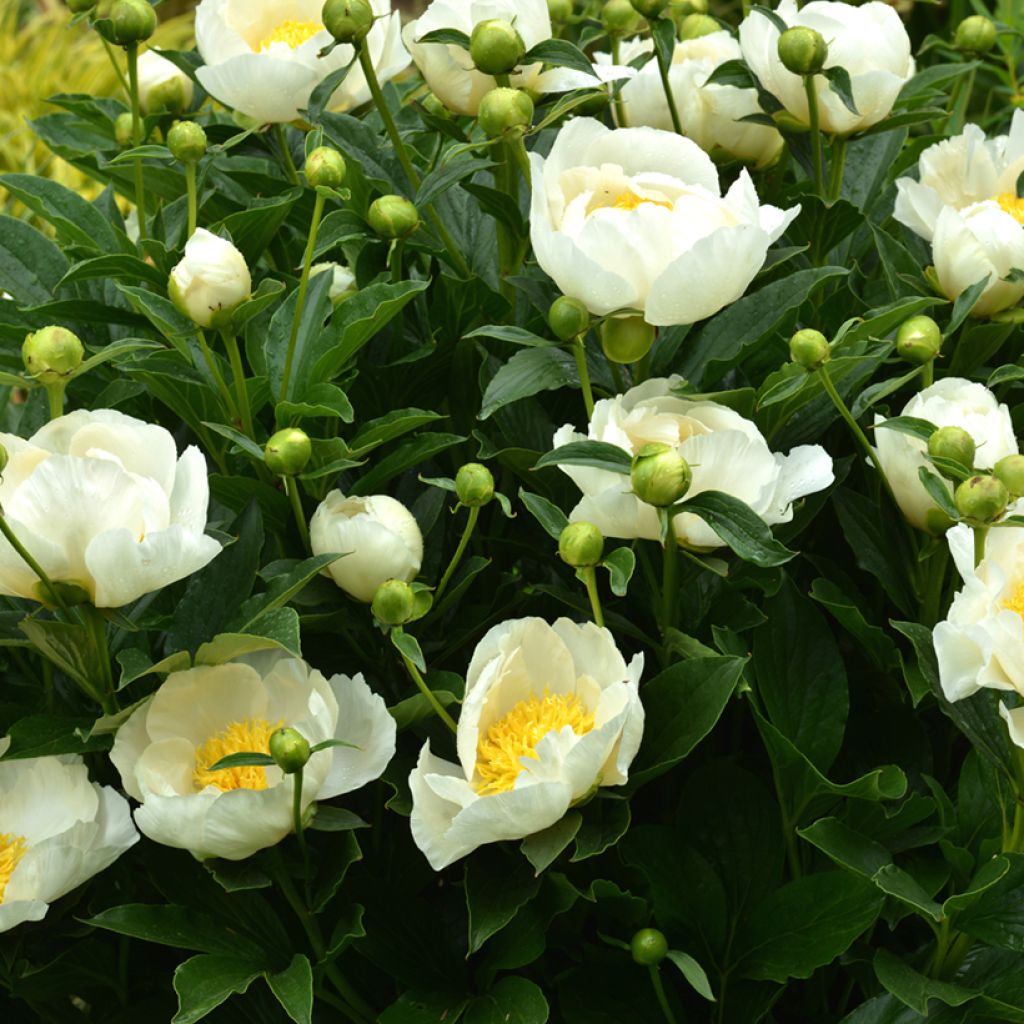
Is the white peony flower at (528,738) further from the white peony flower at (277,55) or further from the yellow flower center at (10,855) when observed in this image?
the white peony flower at (277,55)

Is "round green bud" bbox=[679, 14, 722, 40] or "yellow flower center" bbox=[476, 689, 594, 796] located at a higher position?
"round green bud" bbox=[679, 14, 722, 40]

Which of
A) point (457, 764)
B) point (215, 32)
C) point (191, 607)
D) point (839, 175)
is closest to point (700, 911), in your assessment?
point (457, 764)

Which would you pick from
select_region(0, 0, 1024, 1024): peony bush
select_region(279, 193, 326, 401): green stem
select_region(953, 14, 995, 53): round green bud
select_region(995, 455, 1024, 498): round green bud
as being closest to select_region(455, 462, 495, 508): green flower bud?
select_region(0, 0, 1024, 1024): peony bush

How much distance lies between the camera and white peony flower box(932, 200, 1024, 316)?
0.77 meters

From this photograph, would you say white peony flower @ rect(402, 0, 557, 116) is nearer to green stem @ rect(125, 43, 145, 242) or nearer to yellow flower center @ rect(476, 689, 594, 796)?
green stem @ rect(125, 43, 145, 242)

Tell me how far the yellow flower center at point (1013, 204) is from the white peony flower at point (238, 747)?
459 mm

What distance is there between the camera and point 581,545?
2.04ft

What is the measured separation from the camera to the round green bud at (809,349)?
0.64 metres

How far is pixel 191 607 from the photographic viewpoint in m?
0.68

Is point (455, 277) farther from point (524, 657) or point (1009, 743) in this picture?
point (1009, 743)

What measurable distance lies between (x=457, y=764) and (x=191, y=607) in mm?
142

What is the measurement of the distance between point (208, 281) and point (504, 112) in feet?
0.55

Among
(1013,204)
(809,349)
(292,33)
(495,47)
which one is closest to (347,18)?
(495,47)

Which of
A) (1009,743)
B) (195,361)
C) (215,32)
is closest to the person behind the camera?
(1009,743)
